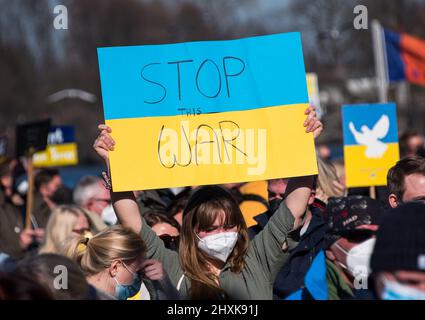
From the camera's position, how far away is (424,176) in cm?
400

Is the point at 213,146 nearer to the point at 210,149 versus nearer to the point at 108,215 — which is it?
the point at 210,149

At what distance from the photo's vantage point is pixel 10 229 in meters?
7.39

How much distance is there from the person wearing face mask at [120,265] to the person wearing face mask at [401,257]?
169 centimetres

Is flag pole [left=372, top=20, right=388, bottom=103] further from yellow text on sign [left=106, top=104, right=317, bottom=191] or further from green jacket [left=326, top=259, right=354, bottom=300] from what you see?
yellow text on sign [left=106, top=104, right=317, bottom=191]

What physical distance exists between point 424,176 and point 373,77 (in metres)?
32.7

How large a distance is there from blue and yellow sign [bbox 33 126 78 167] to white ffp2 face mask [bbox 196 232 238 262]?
23.7 ft

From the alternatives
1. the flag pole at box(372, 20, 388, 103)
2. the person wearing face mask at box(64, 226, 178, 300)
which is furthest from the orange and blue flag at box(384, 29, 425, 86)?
the person wearing face mask at box(64, 226, 178, 300)

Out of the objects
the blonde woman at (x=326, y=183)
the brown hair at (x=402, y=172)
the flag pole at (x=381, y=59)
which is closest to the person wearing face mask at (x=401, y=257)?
the brown hair at (x=402, y=172)

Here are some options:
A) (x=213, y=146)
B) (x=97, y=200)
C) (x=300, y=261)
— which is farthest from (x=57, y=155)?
(x=213, y=146)

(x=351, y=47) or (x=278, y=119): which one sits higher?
(x=351, y=47)

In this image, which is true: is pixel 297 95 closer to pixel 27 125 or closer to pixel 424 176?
pixel 424 176

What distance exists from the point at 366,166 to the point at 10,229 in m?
3.06

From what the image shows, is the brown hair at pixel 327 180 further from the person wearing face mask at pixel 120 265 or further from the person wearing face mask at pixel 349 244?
the person wearing face mask at pixel 120 265

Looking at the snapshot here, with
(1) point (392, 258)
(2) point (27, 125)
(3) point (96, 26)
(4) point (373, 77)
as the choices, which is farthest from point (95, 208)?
(3) point (96, 26)
